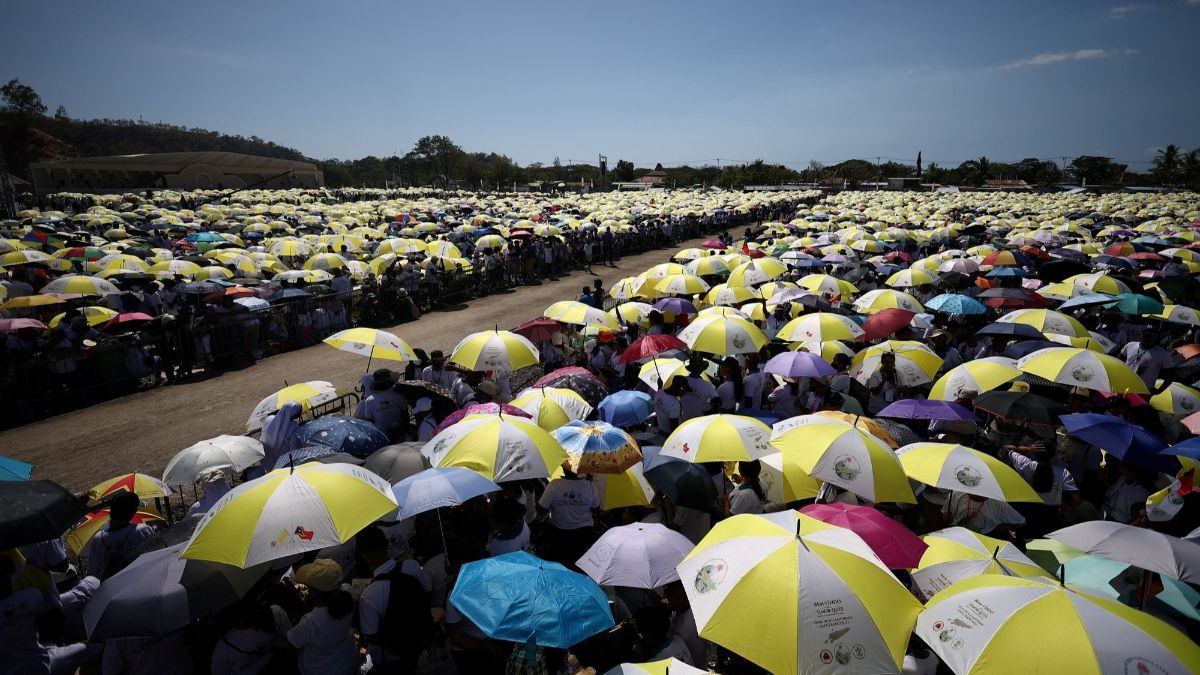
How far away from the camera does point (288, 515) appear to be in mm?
4094

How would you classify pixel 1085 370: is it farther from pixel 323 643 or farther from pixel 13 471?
pixel 13 471

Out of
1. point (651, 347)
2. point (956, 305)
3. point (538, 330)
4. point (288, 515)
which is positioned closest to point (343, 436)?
point (288, 515)

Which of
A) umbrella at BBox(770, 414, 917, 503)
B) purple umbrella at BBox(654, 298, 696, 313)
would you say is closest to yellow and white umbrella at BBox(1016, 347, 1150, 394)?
umbrella at BBox(770, 414, 917, 503)

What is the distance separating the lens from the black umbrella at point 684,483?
5.40 metres

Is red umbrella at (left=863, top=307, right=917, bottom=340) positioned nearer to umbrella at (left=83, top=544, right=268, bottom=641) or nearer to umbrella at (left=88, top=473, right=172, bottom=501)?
umbrella at (left=83, top=544, right=268, bottom=641)

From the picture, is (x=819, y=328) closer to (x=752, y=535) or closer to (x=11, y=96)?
(x=752, y=535)

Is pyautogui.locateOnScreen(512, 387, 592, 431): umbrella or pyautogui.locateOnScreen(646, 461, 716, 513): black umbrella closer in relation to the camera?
pyautogui.locateOnScreen(646, 461, 716, 513): black umbrella

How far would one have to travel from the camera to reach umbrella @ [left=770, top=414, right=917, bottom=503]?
492 cm

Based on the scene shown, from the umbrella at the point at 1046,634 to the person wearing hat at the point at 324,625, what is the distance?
11.9ft

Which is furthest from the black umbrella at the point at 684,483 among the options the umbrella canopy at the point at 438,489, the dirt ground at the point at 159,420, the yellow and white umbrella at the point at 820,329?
the dirt ground at the point at 159,420

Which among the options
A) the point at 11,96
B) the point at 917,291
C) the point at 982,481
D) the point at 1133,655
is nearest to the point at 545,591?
→ the point at 1133,655

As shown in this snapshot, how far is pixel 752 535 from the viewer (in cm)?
377

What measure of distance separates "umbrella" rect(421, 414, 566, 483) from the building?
7053 cm

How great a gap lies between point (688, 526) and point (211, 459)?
499 centimetres
